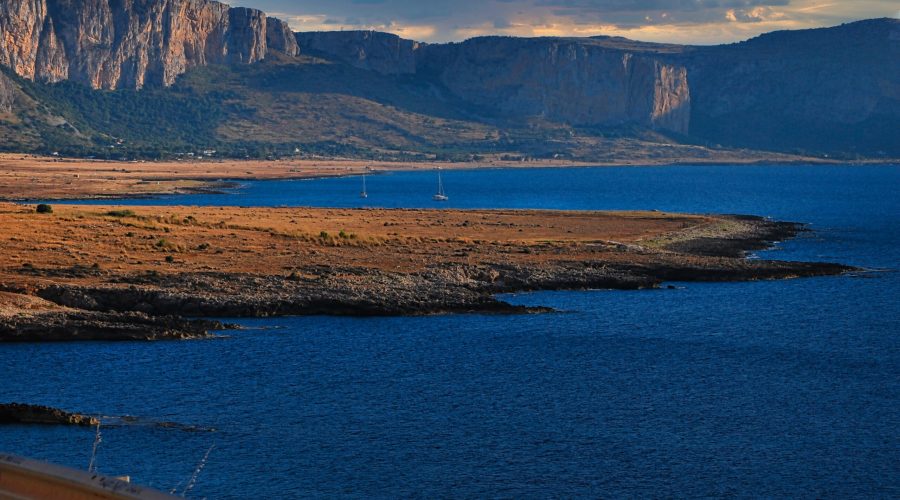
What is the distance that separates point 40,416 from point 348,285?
24.7 meters

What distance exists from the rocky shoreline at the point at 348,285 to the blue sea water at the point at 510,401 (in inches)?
64.4

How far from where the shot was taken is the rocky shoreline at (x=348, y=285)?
46.8 metres

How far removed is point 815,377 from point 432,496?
19.0 meters

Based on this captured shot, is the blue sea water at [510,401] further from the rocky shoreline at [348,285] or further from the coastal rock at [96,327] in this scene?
the rocky shoreline at [348,285]

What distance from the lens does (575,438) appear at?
33250mm

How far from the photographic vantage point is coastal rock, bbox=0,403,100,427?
32.8m

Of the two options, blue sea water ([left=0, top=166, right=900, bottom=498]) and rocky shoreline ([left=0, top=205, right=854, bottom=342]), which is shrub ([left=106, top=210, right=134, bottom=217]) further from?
blue sea water ([left=0, top=166, right=900, bottom=498])

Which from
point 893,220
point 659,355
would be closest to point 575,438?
point 659,355

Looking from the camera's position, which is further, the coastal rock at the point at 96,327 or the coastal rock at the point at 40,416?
the coastal rock at the point at 96,327

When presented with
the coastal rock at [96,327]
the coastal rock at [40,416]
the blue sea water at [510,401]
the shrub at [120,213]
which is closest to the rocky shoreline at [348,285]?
the coastal rock at [96,327]

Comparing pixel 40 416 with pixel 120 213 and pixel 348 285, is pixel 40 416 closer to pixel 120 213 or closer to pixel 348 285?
pixel 348 285

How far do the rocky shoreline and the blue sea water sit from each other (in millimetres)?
1636

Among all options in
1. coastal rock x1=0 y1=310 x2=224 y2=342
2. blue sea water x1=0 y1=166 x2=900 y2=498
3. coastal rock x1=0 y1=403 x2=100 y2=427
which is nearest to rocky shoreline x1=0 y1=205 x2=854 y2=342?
coastal rock x1=0 y1=310 x2=224 y2=342

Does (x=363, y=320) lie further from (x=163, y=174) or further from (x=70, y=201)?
(x=163, y=174)
